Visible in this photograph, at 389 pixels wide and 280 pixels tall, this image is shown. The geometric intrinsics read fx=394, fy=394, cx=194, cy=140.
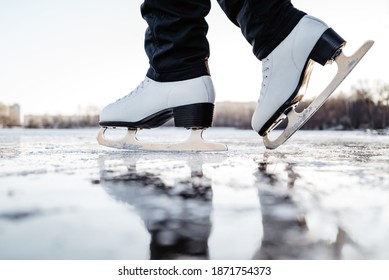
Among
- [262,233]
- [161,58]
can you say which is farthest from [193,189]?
[161,58]

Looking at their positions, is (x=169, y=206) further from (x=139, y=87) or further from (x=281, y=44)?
(x=139, y=87)

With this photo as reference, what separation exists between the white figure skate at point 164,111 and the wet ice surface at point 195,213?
0.41m

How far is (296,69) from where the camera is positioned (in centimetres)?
107

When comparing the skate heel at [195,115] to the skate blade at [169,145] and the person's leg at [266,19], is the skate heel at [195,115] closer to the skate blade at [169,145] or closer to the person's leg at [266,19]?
the skate blade at [169,145]

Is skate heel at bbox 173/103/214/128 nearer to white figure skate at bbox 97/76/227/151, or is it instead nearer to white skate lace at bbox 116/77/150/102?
white figure skate at bbox 97/76/227/151

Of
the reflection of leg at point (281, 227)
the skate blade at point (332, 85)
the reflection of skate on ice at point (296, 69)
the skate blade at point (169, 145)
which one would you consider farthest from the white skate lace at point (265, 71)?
the reflection of leg at point (281, 227)

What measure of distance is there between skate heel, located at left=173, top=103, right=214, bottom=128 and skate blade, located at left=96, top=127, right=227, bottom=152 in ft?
0.11

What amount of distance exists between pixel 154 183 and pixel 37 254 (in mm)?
310

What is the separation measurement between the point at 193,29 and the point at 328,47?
0.41 metres

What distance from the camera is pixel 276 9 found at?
106 cm

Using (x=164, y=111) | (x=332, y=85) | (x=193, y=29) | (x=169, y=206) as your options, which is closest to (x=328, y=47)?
(x=332, y=85)

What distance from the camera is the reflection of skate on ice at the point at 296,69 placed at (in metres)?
1.01

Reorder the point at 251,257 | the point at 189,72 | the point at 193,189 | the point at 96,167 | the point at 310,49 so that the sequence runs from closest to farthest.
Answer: the point at 251,257, the point at 193,189, the point at 96,167, the point at 310,49, the point at 189,72
